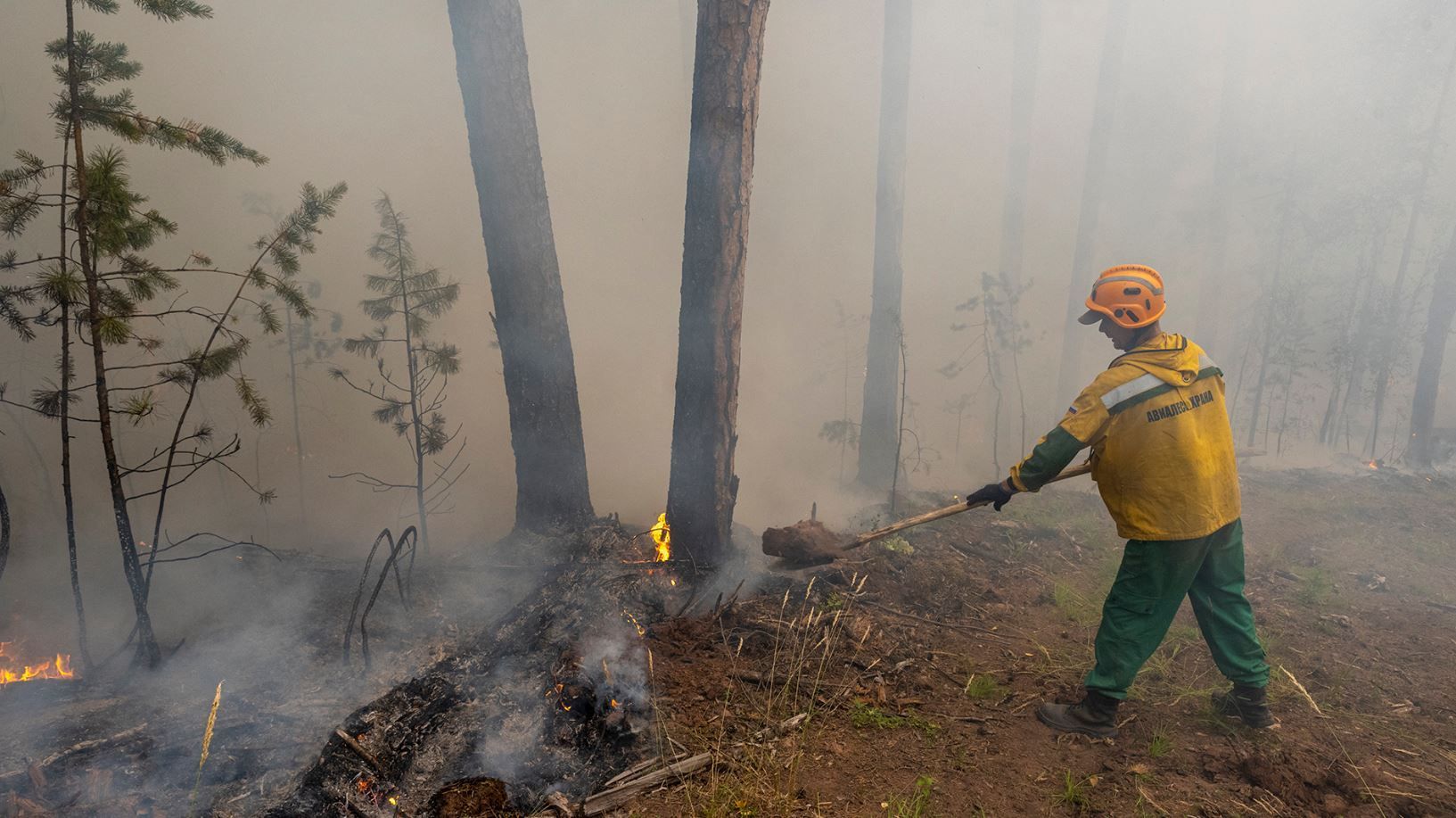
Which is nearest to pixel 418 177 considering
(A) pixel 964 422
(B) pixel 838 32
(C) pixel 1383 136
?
(B) pixel 838 32

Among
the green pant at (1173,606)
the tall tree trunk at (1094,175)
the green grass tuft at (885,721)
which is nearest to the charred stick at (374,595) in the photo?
the green grass tuft at (885,721)

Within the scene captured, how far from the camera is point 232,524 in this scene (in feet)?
32.1

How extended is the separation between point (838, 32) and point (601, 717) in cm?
1867

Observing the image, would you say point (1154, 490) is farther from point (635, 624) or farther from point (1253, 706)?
point (635, 624)

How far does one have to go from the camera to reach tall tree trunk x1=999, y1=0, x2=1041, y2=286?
15.1m

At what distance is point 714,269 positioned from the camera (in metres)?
5.42

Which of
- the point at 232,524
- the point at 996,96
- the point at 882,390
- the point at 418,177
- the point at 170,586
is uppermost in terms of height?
the point at 996,96

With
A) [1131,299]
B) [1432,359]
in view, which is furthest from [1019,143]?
[1131,299]

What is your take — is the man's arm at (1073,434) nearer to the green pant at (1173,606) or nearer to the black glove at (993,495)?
the black glove at (993,495)

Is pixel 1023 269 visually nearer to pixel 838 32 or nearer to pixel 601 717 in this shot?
pixel 838 32

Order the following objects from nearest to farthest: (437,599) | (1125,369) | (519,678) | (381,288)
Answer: (1125,369)
(519,678)
(437,599)
(381,288)

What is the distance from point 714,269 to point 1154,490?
3.31m

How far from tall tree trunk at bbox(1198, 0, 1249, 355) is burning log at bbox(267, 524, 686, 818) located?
1787 cm

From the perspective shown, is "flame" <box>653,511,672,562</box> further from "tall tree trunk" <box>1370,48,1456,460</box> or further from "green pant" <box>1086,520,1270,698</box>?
"tall tree trunk" <box>1370,48,1456,460</box>
